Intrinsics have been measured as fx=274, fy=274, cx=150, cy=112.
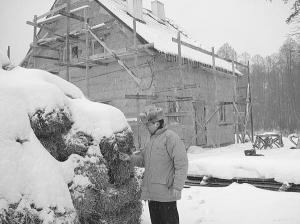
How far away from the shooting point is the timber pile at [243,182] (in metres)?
5.26

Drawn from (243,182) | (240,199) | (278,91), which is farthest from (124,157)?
(278,91)

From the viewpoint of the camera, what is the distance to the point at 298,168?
5.39 m

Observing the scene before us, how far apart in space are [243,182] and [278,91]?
34.5 m

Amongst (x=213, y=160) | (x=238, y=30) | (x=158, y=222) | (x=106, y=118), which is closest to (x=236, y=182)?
(x=213, y=160)

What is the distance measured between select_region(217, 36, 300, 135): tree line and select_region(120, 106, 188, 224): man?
2778cm

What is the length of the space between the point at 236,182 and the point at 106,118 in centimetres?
384

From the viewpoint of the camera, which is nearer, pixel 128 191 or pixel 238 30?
pixel 128 191

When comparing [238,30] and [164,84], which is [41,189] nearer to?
[164,84]

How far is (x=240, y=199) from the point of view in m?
4.87

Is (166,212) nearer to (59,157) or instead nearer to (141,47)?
(59,157)

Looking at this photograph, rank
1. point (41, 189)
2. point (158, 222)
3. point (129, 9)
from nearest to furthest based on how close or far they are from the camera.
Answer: point (41, 189) < point (158, 222) < point (129, 9)

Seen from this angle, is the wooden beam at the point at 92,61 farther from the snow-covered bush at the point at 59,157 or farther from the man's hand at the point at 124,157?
the man's hand at the point at 124,157

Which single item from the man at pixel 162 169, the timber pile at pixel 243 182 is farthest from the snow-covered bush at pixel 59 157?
the timber pile at pixel 243 182

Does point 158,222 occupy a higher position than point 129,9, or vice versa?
point 129,9
